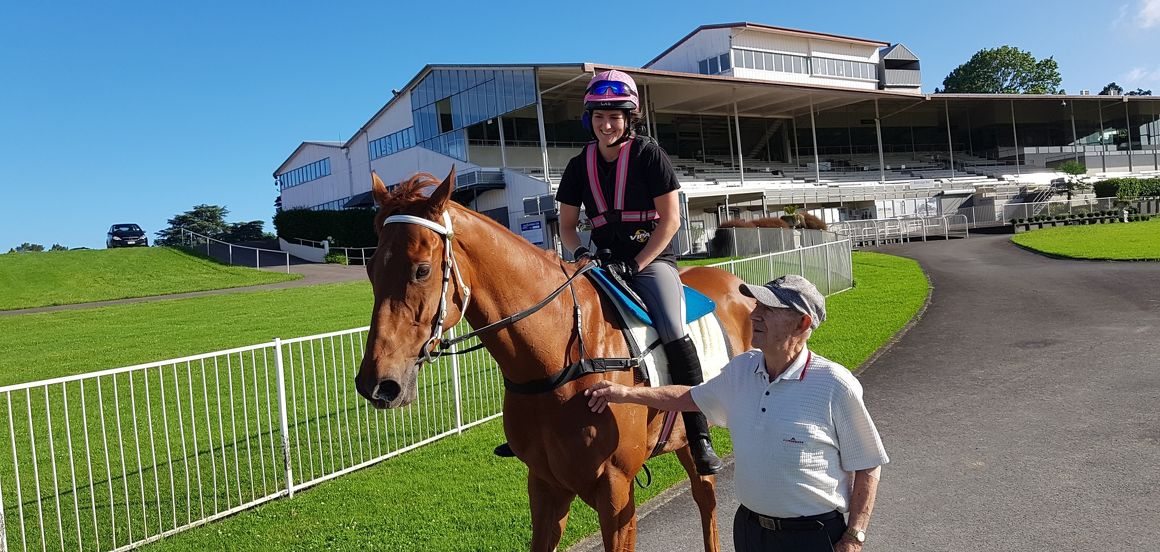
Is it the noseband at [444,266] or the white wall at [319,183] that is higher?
the white wall at [319,183]

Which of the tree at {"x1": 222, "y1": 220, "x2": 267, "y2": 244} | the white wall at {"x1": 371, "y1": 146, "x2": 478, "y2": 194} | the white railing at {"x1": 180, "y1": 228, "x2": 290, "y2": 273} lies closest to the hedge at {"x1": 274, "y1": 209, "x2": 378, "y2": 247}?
the white railing at {"x1": 180, "y1": 228, "x2": 290, "y2": 273}

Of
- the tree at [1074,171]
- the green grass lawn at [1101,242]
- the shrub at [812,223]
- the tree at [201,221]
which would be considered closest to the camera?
the green grass lawn at [1101,242]

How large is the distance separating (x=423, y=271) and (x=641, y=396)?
1044mm

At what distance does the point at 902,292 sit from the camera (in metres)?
16.8

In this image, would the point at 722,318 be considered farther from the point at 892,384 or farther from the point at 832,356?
the point at 832,356

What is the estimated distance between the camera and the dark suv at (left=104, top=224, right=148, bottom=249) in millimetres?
39438

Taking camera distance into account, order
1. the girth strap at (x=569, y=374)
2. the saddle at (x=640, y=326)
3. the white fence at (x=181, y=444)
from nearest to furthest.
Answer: the girth strap at (x=569, y=374), the saddle at (x=640, y=326), the white fence at (x=181, y=444)

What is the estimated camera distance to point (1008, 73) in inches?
3204

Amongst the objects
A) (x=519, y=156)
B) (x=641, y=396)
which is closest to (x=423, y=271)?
(x=641, y=396)

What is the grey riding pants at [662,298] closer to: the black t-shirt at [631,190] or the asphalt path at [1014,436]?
the black t-shirt at [631,190]

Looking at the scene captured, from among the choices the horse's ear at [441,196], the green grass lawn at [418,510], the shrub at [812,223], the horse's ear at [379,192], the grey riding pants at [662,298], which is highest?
the shrub at [812,223]

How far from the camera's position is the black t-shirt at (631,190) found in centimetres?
343

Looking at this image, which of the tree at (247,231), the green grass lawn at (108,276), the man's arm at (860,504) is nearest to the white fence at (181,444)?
the man's arm at (860,504)

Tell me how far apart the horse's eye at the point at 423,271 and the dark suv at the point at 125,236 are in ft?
147
